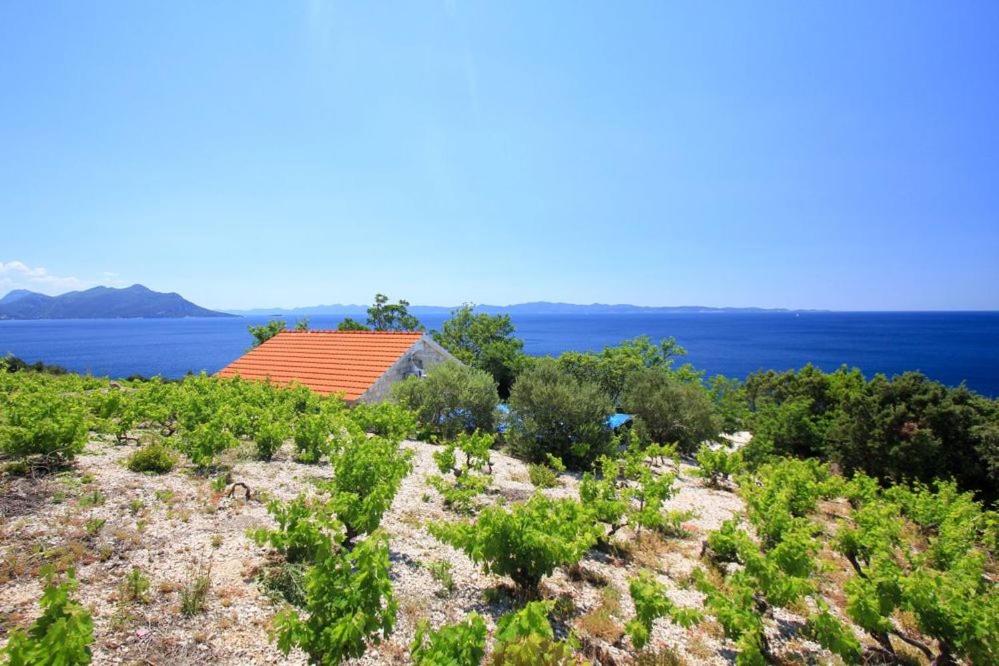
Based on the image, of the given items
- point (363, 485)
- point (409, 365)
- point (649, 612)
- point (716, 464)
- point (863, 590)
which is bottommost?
point (716, 464)

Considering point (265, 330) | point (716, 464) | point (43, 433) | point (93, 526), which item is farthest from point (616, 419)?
point (265, 330)

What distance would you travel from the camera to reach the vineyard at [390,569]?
454 centimetres

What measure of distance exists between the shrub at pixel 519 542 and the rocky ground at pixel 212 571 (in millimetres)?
607

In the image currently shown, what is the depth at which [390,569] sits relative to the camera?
261 inches

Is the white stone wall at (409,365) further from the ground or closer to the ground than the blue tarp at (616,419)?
further from the ground

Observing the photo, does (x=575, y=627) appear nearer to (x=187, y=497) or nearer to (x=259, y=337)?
(x=187, y=497)

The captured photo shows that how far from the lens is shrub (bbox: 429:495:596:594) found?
5.87 m

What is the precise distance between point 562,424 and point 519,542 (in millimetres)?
9079

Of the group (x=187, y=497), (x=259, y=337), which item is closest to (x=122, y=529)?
(x=187, y=497)

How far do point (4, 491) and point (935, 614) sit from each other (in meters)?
13.0

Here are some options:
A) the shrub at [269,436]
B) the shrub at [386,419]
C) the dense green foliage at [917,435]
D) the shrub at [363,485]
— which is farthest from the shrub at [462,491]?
the dense green foliage at [917,435]

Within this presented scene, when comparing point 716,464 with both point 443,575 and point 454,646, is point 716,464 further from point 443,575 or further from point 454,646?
point 454,646

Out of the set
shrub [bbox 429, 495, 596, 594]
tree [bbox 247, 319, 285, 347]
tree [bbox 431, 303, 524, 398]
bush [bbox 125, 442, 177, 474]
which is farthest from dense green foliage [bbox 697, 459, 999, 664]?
tree [bbox 247, 319, 285, 347]

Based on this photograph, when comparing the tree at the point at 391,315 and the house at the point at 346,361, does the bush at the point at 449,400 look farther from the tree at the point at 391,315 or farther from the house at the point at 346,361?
the tree at the point at 391,315
